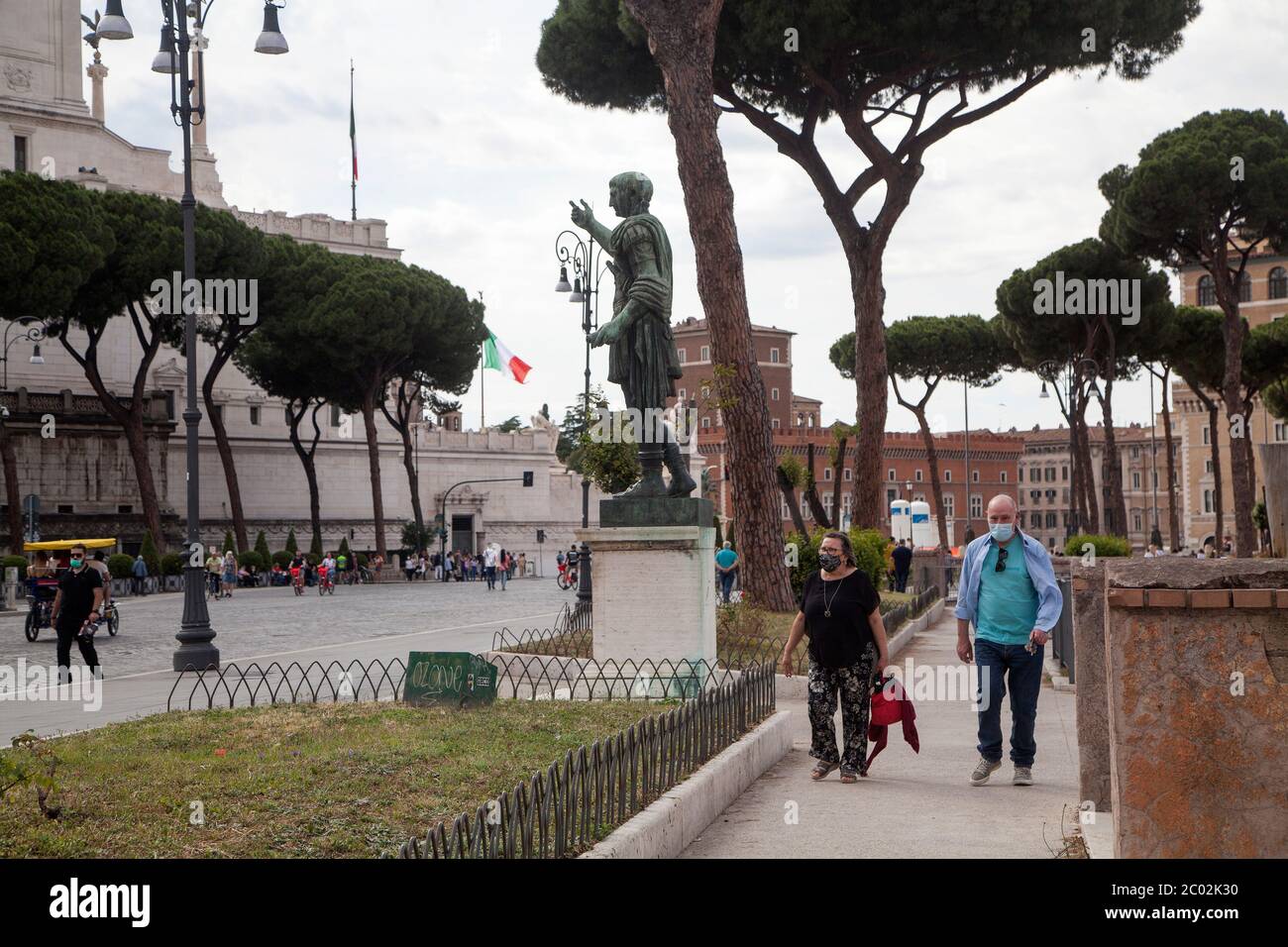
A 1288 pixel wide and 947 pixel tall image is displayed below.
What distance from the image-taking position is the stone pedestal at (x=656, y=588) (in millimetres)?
11070

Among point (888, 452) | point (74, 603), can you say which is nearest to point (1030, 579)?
point (74, 603)

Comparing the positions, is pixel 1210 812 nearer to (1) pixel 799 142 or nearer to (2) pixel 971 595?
(2) pixel 971 595

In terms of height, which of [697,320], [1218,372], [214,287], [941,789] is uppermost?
[697,320]

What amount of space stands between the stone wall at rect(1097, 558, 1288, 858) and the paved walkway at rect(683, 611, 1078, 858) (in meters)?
2.02

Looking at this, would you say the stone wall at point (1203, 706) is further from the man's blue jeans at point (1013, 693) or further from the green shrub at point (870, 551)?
the green shrub at point (870, 551)

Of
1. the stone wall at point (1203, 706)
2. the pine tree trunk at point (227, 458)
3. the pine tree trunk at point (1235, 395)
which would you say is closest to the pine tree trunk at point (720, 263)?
the stone wall at point (1203, 706)

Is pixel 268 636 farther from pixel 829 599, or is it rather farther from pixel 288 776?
pixel 288 776

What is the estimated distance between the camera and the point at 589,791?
5672 millimetres

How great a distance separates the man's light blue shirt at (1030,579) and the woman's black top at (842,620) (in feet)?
1.74

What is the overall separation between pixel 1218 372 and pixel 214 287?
34.5 meters

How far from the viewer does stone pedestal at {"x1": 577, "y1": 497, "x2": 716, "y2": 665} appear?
36.3 ft

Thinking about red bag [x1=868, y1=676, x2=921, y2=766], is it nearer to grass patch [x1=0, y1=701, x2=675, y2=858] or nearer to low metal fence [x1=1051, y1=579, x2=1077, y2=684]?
grass patch [x1=0, y1=701, x2=675, y2=858]
